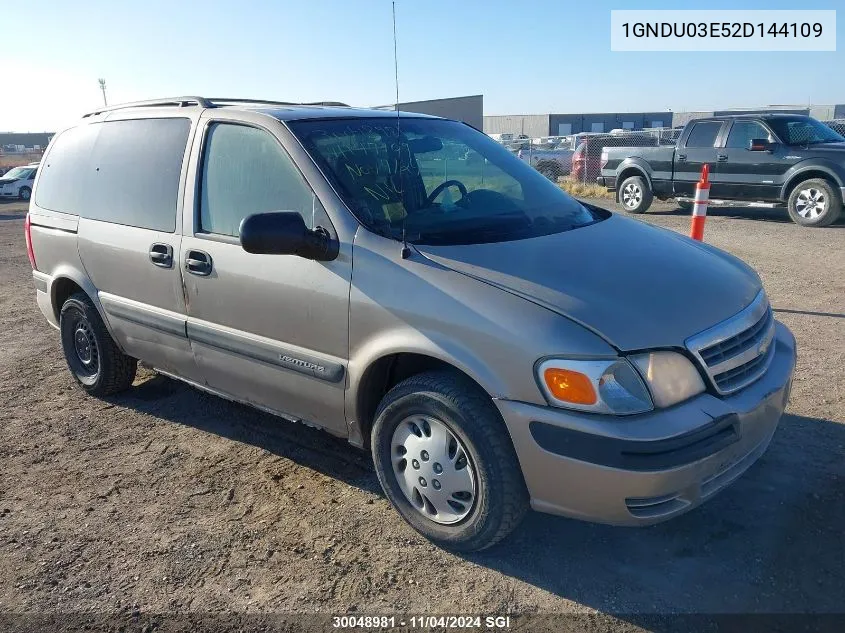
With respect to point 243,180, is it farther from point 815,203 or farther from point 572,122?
point 572,122

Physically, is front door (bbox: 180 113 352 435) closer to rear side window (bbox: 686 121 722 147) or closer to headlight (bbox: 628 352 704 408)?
headlight (bbox: 628 352 704 408)

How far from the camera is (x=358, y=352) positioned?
114 inches

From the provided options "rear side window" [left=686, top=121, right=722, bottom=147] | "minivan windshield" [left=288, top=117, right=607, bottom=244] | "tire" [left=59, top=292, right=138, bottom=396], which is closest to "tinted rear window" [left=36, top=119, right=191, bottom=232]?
"tire" [left=59, top=292, right=138, bottom=396]

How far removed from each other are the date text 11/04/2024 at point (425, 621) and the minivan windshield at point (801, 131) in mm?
10857

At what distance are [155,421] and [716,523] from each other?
3.27 meters

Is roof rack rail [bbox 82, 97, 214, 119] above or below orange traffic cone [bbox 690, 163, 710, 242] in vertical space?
above

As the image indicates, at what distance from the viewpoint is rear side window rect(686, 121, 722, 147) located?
11.9m

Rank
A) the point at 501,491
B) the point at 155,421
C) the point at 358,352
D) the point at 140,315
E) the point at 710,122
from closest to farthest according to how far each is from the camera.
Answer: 1. the point at 501,491
2. the point at 358,352
3. the point at 140,315
4. the point at 155,421
5. the point at 710,122

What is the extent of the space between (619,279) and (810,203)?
9813 millimetres

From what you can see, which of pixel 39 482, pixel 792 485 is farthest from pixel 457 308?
pixel 39 482

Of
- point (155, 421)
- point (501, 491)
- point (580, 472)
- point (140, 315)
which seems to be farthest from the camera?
point (155, 421)

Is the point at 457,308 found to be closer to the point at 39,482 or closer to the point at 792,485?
the point at 792,485

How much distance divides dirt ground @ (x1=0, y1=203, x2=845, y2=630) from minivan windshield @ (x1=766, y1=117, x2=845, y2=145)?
26.4ft

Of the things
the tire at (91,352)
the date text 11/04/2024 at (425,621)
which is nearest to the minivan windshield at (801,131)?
the tire at (91,352)
